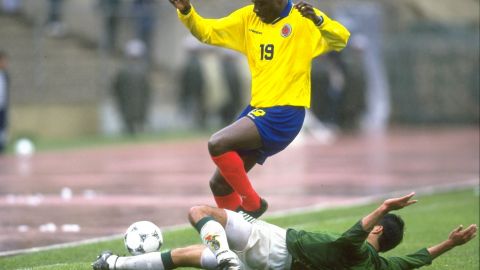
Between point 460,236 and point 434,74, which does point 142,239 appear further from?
point 434,74

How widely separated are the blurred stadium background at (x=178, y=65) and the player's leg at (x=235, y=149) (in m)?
13.9

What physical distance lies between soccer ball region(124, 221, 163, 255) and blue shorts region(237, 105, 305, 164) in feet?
4.67

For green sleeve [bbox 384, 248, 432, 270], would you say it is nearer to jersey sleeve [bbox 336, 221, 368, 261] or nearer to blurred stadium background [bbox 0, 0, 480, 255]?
jersey sleeve [bbox 336, 221, 368, 261]

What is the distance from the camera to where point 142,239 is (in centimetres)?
986

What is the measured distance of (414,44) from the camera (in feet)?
120

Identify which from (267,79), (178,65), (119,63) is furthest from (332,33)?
(178,65)

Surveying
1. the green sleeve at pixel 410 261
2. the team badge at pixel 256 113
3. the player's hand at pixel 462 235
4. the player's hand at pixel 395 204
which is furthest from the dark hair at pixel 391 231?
the team badge at pixel 256 113

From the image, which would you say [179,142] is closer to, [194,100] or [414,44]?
[194,100]

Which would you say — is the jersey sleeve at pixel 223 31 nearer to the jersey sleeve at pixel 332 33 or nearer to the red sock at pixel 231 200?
the jersey sleeve at pixel 332 33

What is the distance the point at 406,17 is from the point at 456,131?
616cm

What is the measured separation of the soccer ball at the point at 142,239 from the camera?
9.82 meters

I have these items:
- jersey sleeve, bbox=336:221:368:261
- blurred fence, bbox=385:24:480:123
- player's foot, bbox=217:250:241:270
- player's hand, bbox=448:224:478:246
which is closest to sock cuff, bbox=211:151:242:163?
player's foot, bbox=217:250:241:270

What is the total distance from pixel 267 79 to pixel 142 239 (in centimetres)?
207

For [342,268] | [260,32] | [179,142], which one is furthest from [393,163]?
[342,268]
